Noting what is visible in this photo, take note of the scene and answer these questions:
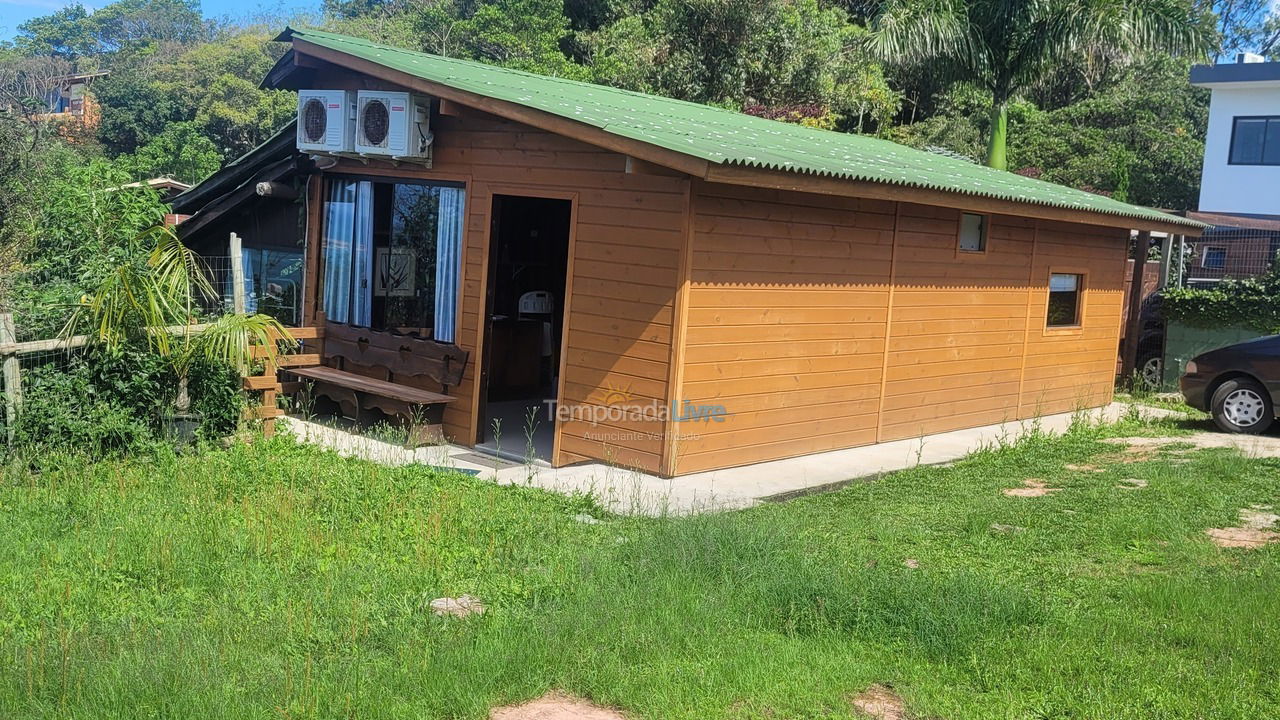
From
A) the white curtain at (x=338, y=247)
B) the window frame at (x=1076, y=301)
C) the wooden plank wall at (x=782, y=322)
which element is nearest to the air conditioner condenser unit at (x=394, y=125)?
the white curtain at (x=338, y=247)

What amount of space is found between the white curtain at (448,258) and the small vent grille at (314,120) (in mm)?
1444

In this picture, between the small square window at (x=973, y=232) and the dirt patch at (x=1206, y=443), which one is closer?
the dirt patch at (x=1206, y=443)

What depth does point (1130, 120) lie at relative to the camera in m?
32.0

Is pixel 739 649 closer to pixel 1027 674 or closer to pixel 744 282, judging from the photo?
pixel 1027 674

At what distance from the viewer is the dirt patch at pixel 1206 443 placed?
36.1 ft

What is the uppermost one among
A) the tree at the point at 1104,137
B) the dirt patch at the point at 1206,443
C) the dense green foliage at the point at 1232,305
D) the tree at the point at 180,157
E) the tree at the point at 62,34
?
the tree at the point at 62,34

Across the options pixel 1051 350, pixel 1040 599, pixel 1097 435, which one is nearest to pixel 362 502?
pixel 1040 599

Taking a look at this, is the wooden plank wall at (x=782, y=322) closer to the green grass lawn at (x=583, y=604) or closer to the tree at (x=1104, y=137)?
the green grass lawn at (x=583, y=604)

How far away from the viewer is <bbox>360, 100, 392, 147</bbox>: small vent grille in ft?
34.0

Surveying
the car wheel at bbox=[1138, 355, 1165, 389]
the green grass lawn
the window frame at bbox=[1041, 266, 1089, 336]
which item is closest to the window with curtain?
the green grass lawn

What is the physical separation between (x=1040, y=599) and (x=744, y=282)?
404 centimetres

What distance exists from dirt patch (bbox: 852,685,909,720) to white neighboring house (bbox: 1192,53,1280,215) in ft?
96.1

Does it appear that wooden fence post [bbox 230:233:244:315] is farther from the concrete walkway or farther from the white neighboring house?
the white neighboring house

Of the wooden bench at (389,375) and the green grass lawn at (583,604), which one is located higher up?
the wooden bench at (389,375)
